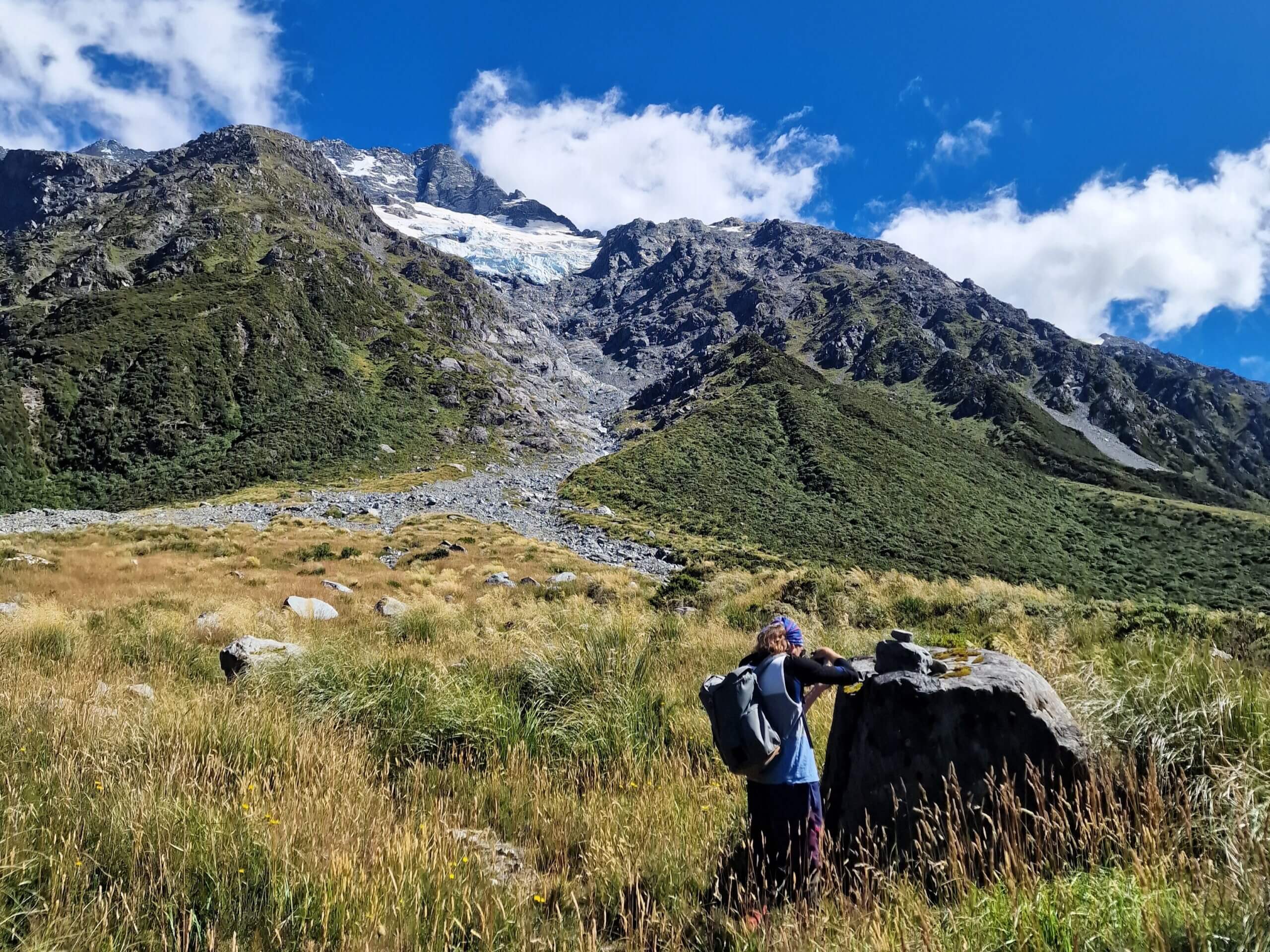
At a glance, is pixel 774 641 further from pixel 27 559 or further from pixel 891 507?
pixel 891 507

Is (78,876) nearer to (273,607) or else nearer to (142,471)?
(273,607)

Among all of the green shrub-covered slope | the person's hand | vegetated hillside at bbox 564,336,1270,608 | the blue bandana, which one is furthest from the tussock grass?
the green shrub-covered slope

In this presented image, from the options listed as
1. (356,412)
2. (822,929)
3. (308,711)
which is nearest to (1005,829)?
(822,929)

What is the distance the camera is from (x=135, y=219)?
129500mm

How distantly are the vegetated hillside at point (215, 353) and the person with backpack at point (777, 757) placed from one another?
260 feet

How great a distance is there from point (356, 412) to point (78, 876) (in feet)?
353

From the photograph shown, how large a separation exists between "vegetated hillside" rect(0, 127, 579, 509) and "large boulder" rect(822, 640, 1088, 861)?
3133 inches

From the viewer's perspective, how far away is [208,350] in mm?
92062

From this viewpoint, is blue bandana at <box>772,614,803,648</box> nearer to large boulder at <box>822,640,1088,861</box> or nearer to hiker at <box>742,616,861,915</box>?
hiker at <box>742,616,861,915</box>

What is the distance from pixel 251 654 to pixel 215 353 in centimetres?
10692

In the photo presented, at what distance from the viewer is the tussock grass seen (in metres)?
2.45

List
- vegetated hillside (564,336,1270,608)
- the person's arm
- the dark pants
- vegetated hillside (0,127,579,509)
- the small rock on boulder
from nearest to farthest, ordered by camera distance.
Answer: the dark pants < the person's arm < the small rock on boulder < vegetated hillside (564,336,1270,608) < vegetated hillside (0,127,579,509)

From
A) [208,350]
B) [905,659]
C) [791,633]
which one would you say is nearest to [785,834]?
[791,633]

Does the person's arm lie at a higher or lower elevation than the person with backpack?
higher
